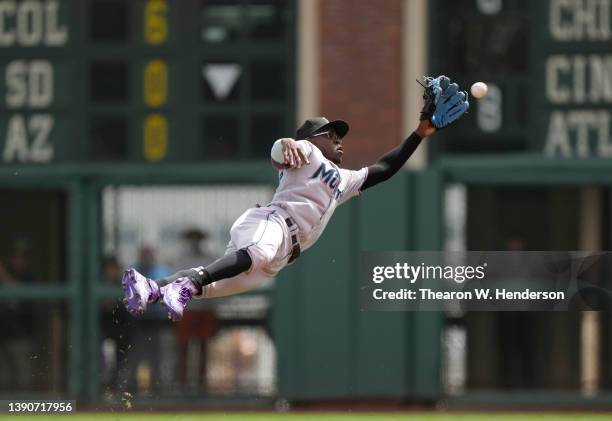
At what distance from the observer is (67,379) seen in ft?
52.4

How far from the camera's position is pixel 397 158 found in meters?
11.2

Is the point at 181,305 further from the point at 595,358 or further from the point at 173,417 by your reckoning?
the point at 595,358

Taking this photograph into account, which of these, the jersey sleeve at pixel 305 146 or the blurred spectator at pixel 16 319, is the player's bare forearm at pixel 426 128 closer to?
the jersey sleeve at pixel 305 146

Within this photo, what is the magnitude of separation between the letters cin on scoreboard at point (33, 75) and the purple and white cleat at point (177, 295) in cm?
551

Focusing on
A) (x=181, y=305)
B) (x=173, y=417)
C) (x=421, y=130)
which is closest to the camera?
(x=181, y=305)

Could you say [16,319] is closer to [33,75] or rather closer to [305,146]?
[33,75]

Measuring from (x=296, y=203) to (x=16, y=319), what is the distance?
5855 millimetres

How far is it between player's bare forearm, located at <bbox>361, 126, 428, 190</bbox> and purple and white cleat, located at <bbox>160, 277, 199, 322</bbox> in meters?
1.45

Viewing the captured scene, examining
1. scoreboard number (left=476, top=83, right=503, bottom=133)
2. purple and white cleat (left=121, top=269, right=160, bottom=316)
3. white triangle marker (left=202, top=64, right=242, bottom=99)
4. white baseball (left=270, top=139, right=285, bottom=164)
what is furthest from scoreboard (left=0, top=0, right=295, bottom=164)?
purple and white cleat (left=121, top=269, right=160, bottom=316)

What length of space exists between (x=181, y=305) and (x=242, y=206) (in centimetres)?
548

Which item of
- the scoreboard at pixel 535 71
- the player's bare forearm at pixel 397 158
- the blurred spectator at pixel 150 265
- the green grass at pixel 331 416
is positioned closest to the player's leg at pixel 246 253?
the player's bare forearm at pixel 397 158

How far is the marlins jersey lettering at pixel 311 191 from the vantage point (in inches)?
A: 429

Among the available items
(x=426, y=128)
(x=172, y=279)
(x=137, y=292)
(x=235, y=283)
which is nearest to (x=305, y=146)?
(x=426, y=128)

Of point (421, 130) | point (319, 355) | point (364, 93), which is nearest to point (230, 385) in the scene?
point (319, 355)
